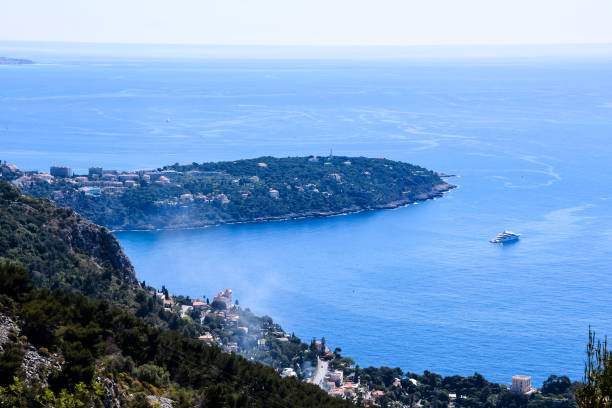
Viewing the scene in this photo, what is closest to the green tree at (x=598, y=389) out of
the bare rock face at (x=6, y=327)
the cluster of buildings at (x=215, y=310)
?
the bare rock face at (x=6, y=327)

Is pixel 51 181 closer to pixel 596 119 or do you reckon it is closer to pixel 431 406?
pixel 431 406

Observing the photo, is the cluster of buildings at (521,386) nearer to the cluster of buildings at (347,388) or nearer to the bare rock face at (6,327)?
the cluster of buildings at (347,388)

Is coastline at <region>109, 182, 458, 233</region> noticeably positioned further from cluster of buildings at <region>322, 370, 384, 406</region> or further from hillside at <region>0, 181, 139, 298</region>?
cluster of buildings at <region>322, 370, 384, 406</region>

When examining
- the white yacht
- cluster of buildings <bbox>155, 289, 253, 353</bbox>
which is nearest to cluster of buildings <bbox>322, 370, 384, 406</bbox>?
cluster of buildings <bbox>155, 289, 253, 353</bbox>

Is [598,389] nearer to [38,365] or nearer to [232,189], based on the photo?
[38,365]

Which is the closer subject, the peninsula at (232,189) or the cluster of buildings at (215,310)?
the cluster of buildings at (215,310)

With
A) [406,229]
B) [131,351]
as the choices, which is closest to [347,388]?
[131,351]
